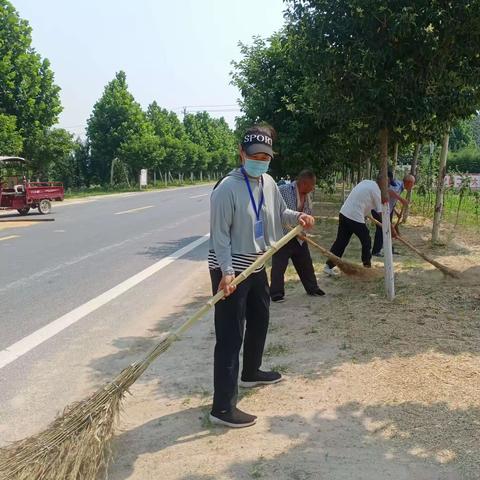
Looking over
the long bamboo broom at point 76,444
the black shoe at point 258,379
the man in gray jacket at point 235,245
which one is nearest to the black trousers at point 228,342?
the man in gray jacket at point 235,245

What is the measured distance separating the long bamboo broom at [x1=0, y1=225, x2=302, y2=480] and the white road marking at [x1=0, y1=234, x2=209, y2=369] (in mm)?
1797

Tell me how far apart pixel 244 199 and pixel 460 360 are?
219 cm

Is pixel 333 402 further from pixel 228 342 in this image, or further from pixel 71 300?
pixel 71 300

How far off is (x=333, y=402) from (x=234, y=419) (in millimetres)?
699

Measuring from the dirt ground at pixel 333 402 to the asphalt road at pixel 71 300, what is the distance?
46 centimetres

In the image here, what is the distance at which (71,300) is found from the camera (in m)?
6.53

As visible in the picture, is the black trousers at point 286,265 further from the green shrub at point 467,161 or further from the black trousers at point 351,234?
the green shrub at point 467,161

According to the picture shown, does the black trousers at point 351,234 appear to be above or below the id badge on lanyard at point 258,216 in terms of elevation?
below

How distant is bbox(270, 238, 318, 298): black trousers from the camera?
6105 millimetres

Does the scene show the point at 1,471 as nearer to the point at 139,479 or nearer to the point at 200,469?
the point at 139,479

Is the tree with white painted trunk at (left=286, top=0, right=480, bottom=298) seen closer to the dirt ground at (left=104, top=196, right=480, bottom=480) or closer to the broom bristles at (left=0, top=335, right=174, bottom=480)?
the dirt ground at (left=104, top=196, right=480, bottom=480)

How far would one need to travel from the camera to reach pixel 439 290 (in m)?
6.14

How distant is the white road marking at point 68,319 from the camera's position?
4727 mm

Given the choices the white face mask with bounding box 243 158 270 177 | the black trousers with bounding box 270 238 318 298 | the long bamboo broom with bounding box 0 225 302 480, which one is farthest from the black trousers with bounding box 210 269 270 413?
the black trousers with bounding box 270 238 318 298
